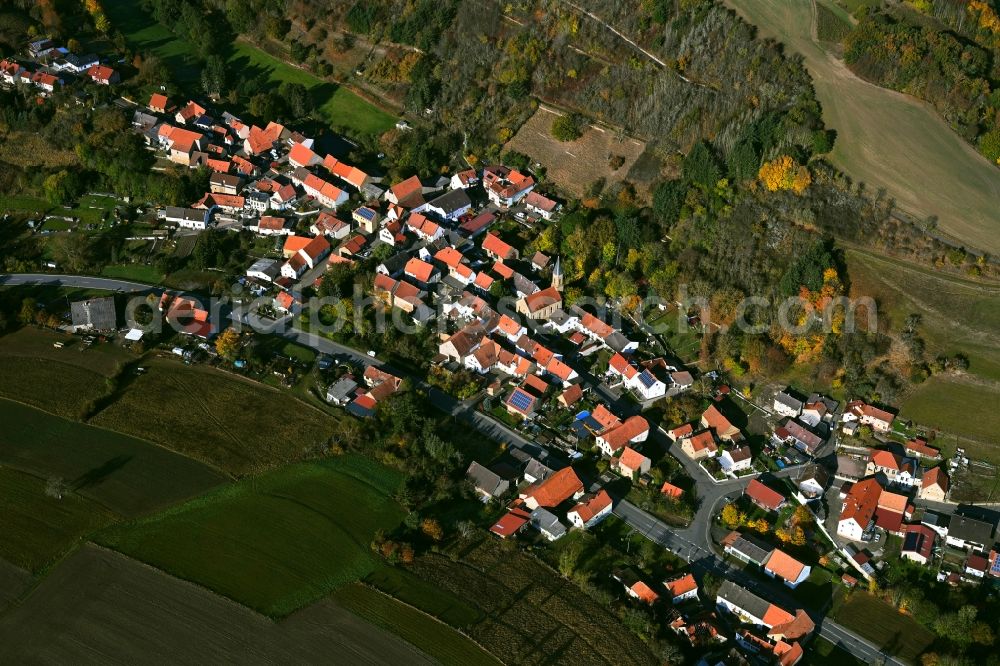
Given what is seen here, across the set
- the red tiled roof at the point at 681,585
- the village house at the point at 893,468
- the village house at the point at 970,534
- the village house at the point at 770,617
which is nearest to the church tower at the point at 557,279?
the village house at the point at 893,468

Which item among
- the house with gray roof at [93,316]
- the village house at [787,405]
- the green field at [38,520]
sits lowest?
the green field at [38,520]

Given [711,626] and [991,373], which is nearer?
[711,626]

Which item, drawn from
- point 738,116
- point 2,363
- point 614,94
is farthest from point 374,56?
point 2,363

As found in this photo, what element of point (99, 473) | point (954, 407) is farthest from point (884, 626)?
point (99, 473)

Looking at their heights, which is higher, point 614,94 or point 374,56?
point 614,94

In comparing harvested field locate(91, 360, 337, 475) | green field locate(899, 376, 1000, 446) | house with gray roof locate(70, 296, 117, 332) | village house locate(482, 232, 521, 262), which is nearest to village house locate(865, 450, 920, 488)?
green field locate(899, 376, 1000, 446)

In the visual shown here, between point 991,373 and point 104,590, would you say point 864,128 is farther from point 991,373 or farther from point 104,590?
point 104,590

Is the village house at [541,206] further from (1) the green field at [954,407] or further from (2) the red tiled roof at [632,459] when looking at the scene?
(1) the green field at [954,407]
